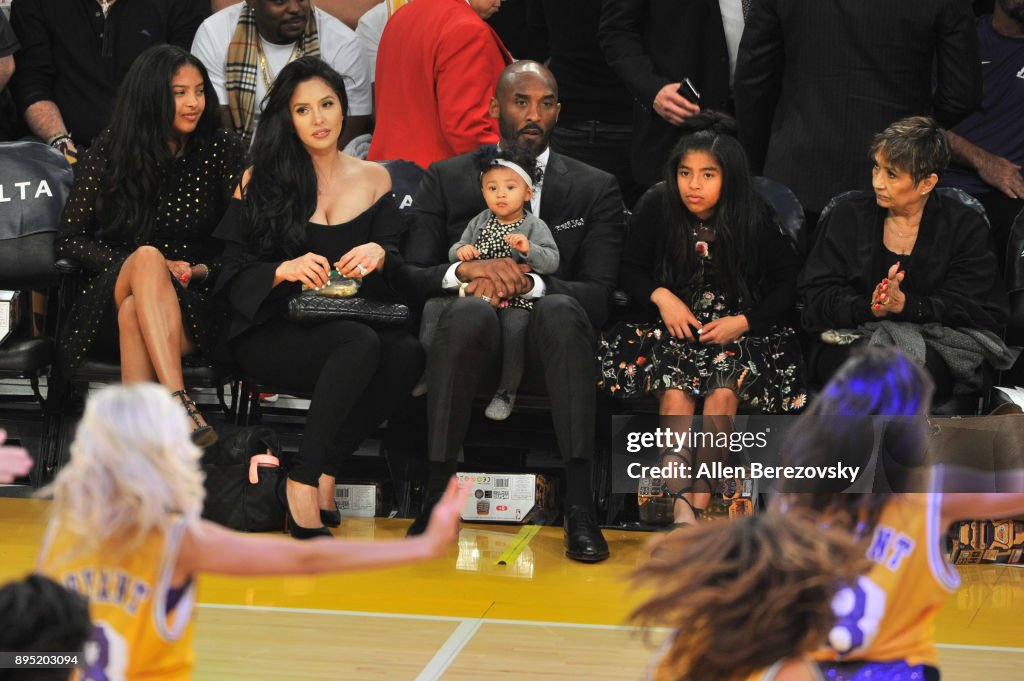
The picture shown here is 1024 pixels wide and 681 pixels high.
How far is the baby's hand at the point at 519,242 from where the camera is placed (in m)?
Answer: 5.11

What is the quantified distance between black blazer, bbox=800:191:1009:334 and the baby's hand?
1.09 m

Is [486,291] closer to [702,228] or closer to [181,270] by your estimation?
[702,228]

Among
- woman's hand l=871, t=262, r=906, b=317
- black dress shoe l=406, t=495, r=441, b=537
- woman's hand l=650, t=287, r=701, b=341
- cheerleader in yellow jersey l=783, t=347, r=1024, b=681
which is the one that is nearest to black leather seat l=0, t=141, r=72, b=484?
black dress shoe l=406, t=495, r=441, b=537

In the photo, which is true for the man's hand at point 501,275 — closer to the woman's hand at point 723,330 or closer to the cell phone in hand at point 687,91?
the woman's hand at point 723,330

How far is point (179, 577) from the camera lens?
2373mm

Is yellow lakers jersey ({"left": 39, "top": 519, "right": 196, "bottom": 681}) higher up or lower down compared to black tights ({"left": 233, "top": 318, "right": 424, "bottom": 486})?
higher up

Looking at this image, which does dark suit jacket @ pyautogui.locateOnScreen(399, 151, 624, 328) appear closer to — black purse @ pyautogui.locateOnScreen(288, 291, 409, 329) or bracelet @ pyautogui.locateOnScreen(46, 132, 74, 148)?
black purse @ pyautogui.locateOnScreen(288, 291, 409, 329)

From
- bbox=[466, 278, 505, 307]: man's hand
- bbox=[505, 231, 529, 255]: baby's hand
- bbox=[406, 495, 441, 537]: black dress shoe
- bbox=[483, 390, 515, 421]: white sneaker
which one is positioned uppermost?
bbox=[505, 231, 529, 255]: baby's hand

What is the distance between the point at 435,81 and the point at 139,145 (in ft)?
4.33

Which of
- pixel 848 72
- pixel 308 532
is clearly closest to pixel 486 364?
pixel 308 532

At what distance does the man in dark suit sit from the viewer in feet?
15.9

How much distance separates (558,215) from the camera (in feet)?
18.0

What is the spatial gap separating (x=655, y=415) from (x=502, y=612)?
1.43 metres

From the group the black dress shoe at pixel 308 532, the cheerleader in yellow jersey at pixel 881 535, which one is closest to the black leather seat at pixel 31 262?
the black dress shoe at pixel 308 532
